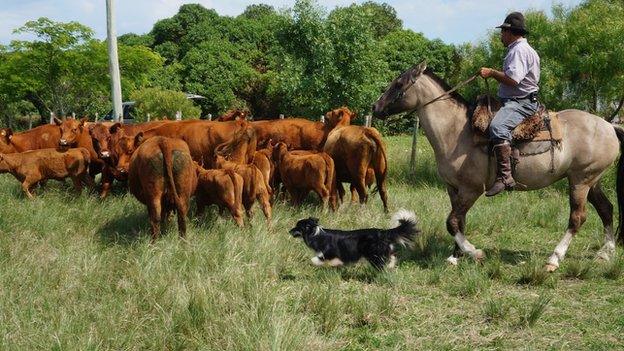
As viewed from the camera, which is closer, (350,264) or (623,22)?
(350,264)

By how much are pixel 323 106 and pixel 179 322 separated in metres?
24.7

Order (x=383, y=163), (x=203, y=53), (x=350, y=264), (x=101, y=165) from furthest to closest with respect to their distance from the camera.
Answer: (x=203, y=53) < (x=101, y=165) < (x=383, y=163) < (x=350, y=264)

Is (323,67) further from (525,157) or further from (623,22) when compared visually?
(525,157)

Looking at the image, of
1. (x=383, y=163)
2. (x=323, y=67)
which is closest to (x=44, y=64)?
(x=323, y=67)

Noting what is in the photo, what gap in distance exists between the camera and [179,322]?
15.7 feet

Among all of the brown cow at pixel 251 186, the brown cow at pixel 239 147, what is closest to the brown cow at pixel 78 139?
the brown cow at pixel 239 147

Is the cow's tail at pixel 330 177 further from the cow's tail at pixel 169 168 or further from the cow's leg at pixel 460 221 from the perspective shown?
the cow's tail at pixel 169 168

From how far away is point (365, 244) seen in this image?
672 cm

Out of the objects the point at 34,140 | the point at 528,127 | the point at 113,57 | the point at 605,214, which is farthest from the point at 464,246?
the point at 113,57

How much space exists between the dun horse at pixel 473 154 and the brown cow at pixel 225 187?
2.09 metres

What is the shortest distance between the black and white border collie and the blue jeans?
1.44 meters

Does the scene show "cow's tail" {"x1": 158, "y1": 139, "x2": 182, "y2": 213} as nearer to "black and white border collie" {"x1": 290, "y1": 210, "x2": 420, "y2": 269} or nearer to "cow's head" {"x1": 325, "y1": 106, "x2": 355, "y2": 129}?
"black and white border collie" {"x1": 290, "y1": 210, "x2": 420, "y2": 269}

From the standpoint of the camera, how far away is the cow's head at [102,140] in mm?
10350

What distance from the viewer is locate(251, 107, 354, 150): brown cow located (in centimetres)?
1195
